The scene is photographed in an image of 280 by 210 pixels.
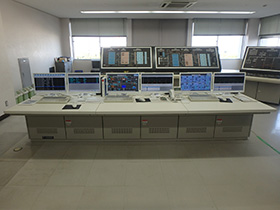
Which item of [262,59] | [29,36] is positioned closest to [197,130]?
[262,59]

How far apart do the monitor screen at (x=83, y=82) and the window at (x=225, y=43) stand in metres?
6.45

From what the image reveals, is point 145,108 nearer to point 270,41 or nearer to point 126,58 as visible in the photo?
point 126,58

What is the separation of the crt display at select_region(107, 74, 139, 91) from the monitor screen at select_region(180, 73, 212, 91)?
742 mm

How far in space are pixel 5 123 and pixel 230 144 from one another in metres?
4.14

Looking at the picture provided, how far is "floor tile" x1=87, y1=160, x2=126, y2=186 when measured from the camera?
2.12 m

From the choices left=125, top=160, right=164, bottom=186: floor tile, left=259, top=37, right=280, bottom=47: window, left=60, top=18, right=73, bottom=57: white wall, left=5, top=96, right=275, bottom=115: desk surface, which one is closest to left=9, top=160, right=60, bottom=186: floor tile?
left=5, top=96, right=275, bottom=115: desk surface

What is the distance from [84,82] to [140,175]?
163 centimetres

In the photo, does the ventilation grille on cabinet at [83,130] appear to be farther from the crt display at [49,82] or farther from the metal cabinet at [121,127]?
the crt display at [49,82]

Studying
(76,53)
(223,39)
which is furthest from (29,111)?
(223,39)

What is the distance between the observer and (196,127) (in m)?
2.94

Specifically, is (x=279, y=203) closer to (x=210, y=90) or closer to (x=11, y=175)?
(x=210, y=90)

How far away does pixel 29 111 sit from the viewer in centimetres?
246

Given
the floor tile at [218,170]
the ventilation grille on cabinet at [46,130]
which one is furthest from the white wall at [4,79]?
the floor tile at [218,170]

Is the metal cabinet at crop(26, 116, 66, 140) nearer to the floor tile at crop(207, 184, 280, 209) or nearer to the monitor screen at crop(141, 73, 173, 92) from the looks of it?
the monitor screen at crop(141, 73, 173, 92)
